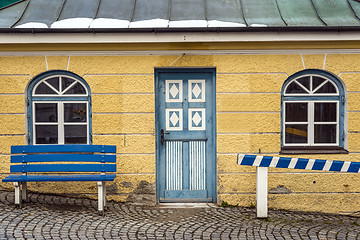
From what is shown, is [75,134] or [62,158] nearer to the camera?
[62,158]

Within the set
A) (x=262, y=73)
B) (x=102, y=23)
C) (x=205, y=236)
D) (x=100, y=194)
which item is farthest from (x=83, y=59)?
(x=205, y=236)

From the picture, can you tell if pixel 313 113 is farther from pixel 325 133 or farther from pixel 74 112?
pixel 74 112

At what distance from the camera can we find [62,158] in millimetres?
6012

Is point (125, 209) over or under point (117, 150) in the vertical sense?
under

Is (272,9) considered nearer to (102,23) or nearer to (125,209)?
(102,23)

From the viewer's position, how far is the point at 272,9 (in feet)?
21.6

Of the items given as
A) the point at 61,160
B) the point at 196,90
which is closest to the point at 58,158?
the point at 61,160

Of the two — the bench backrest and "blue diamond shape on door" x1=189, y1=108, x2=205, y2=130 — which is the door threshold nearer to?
the bench backrest

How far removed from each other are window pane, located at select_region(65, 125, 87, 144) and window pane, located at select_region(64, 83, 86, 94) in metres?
0.54

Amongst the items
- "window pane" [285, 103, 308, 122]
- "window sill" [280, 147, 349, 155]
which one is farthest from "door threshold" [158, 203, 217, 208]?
"window pane" [285, 103, 308, 122]

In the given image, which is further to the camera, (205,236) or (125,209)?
(125,209)

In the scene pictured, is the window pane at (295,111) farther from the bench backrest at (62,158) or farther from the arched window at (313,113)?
the bench backrest at (62,158)

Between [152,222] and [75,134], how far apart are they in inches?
78.7

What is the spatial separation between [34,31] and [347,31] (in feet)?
15.2
